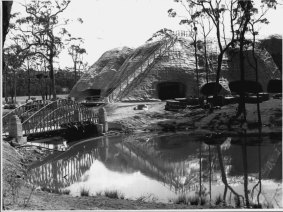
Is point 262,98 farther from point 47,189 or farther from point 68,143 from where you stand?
point 47,189

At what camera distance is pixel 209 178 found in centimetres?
1048

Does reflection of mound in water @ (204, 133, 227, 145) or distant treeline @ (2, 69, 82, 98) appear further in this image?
distant treeline @ (2, 69, 82, 98)

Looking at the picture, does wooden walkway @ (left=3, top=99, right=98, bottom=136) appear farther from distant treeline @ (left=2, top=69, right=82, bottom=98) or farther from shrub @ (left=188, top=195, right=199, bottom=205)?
shrub @ (left=188, top=195, right=199, bottom=205)

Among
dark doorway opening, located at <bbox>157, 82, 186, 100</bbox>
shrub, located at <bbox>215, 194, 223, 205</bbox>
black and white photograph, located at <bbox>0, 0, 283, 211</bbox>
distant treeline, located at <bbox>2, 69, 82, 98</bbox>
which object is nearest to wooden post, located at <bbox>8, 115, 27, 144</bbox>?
black and white photograph, located at <bbox>0, 0, 283, 211</bbox>

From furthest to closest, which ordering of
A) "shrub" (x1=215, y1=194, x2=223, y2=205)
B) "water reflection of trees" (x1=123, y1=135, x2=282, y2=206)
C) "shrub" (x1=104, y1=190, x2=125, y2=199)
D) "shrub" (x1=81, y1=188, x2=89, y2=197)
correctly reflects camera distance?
1. "water reflection of trees" (x1=123, y1=135, x2=282, y2=206)
2. "shrub" (x1=81, y1=188, x2=89, y2=197)
3. "shrub" (x1=104, y1=190, x2=125, y2=199)
4. "shrub" (x1=215, y1=194, x2=223, y2=205)

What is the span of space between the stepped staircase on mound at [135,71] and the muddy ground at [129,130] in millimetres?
4257

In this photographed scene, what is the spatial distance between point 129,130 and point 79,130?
311cm

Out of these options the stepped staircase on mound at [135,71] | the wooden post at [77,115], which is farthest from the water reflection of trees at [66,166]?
the stepped staircase on mound at [135,71]

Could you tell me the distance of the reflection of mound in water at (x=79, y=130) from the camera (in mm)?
18891

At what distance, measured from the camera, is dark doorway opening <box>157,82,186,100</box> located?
32.7m

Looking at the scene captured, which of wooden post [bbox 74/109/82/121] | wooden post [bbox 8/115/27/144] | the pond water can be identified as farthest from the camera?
wooden post [bbox 74/109/82/121]

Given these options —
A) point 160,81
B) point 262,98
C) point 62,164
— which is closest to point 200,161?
point 62,164

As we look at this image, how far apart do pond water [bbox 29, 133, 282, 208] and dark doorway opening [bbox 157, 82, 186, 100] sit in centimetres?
1505

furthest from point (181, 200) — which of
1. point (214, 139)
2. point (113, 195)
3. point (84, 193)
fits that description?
point (214, 139)
